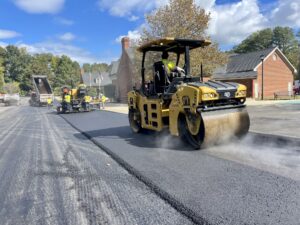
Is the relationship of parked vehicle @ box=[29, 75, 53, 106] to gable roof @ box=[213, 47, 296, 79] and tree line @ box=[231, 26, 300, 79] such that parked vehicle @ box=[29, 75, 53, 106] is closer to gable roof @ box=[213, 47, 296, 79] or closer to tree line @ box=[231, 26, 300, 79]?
gable roof @ box=[213, 47, 296, 79]

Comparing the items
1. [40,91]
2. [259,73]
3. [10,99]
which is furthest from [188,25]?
[10,99]

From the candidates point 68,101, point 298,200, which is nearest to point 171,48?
point 298,200

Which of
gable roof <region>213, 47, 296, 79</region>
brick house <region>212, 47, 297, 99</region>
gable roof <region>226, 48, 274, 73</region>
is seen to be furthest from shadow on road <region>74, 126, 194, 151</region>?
gable roof <region>226, 48, 274, 73</region>

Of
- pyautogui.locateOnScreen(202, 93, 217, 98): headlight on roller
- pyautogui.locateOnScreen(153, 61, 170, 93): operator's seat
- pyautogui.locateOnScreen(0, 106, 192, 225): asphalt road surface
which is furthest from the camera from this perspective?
pyautogui.locateOnScreen(153, 61, 170, 93): operator's seat

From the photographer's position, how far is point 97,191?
4.40 meters

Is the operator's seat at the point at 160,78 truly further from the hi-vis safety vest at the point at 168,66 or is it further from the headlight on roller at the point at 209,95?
the headlight on roller at the point at 209,95

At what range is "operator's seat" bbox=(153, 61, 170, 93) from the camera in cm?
792

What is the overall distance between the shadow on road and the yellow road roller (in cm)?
37

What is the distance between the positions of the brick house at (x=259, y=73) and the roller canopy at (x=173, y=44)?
79.6 feet


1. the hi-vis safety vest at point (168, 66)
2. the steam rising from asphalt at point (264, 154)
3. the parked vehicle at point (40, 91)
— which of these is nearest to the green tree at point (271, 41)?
the parked vehicle at point (40, 91)

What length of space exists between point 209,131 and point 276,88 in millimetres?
31459

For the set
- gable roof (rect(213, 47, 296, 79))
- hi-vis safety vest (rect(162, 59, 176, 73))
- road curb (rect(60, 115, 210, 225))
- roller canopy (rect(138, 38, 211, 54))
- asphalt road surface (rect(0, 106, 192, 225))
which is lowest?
asphalt road surface (rect(0, 106, 192, 225))

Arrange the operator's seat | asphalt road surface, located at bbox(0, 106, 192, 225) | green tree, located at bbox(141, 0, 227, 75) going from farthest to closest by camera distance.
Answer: green tree, located at bbox(141, 0, 227, 75)
the operator's seat
asphalt road surface, located at bbox(0, 106, 192, 225)

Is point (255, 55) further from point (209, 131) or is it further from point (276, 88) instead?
point (209, 131)
